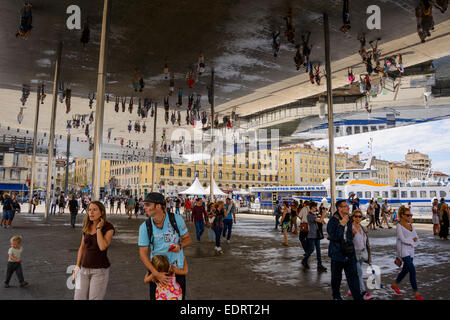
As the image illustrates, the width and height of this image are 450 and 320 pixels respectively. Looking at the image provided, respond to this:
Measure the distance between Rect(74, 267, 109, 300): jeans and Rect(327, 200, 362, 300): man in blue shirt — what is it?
3735 mm

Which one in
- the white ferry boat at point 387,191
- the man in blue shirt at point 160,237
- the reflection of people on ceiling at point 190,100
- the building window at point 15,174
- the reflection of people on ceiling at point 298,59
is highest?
the reflection of people on ceiling at point 190,100

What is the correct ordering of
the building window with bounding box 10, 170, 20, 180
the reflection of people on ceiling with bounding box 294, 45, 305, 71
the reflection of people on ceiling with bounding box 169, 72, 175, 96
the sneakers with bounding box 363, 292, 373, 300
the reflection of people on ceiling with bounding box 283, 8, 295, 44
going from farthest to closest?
the building window with bounding box 10, 170, 20, 180, the reflection of people on ceiling with bounding box 169, 72, 175, 96, the reflection of people on ceiling with bounding box 294, 45, 305, 71, the reflection of people on ceiling with bounding box 283, 8, 295, 44, the sneakers with bounding box 363, 292, 373, 300

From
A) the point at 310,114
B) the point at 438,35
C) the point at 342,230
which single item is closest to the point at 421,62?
the point at 438,35

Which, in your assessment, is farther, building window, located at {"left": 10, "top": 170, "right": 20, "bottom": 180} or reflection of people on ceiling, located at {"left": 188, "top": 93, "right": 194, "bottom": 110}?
building window, located at {"left": 10, "top": 170, "right": 20, "bottom": 180}

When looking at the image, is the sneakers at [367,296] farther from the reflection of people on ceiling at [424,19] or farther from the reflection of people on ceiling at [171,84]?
the reflection of people on ceiling at [171,84]

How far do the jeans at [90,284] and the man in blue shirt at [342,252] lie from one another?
12.3 feet

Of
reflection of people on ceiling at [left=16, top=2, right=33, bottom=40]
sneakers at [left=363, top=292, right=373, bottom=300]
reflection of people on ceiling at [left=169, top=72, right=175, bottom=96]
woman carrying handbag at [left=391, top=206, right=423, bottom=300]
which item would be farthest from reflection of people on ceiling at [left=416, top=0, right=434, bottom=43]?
reflection of people on ceiling at [left=16, top=2, right=33, bottom=40]

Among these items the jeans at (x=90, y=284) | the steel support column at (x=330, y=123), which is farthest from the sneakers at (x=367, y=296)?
the steel support column at (x=330, y=123)

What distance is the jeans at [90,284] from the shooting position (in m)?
3.92

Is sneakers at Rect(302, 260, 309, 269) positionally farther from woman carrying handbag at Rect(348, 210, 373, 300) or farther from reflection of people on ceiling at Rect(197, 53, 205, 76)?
reflection of people on ceiling at Rect(197, 53, 205, 76)

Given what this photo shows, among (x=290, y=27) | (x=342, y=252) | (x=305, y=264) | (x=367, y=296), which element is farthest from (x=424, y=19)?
(x=367, y=296)

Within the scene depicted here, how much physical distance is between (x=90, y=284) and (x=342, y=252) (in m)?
3.93

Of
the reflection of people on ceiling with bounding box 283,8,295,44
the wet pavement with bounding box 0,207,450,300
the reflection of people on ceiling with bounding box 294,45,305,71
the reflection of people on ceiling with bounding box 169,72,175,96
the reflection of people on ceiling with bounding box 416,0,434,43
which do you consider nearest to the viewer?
the wet pavement with bounding box 0,207,450,300

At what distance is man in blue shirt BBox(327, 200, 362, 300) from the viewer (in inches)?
208
